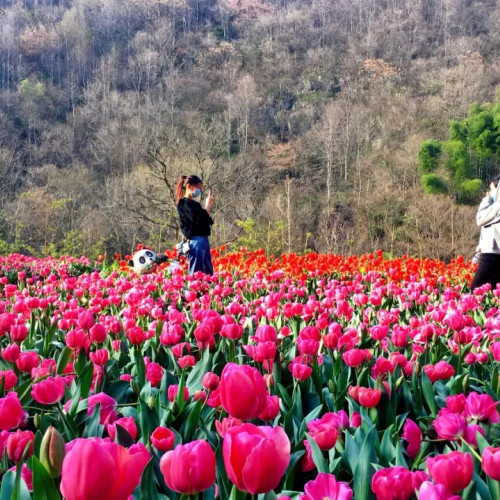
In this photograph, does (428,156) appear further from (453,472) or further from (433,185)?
(453,472)

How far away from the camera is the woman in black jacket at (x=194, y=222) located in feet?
17.5

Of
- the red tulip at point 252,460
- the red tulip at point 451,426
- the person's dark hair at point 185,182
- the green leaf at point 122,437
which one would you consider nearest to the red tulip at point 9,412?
the green leaf at point 122,437

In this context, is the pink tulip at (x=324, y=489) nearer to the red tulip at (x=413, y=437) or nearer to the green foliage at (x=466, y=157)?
the red tulip at (x=413, y=437)

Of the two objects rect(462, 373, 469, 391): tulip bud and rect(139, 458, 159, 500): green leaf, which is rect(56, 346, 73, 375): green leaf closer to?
rect(139, 458, 159, 500): green leaf

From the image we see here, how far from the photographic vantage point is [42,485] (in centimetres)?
63

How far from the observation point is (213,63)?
5112 cm

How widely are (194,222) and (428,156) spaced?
64.4 feet

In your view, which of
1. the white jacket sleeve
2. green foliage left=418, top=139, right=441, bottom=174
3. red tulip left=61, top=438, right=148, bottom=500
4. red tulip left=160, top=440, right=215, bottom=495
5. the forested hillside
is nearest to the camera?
red tulip left=61, top=438, right=148, bottom=500

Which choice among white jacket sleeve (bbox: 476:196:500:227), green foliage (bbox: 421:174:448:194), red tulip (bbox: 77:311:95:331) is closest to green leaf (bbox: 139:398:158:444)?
red tulip (bbox: 77:311:95:331)

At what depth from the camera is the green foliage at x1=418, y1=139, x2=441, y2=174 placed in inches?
906

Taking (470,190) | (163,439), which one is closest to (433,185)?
(470,190)

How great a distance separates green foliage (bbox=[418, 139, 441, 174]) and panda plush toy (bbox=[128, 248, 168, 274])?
18.6 metres

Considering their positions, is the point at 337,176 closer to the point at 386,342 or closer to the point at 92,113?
the point at 92,113

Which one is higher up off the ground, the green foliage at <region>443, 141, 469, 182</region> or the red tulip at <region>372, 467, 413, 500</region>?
the red tulip at <region>372, 467, 413, 500</region>
